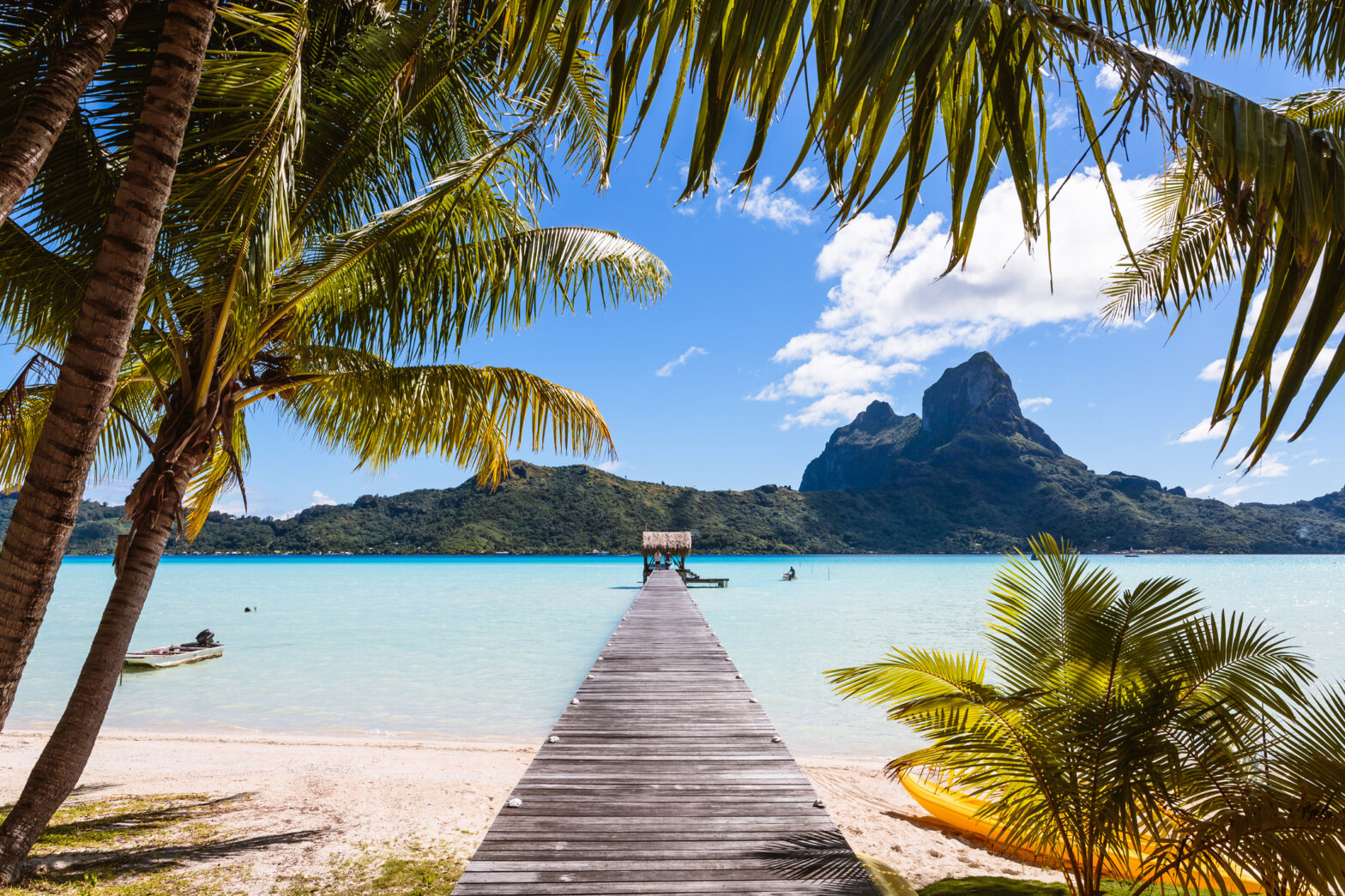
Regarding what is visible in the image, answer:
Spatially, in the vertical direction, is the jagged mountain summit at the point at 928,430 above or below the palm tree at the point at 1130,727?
above

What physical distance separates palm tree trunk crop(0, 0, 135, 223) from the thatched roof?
99.4 ft

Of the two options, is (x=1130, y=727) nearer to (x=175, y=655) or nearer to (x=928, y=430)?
(x=175, y=655)

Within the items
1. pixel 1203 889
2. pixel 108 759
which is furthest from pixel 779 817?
pixel 108 759

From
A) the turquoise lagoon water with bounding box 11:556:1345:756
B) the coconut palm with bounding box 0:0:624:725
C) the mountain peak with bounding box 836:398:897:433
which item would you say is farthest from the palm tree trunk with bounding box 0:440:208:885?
the mountain peak with bounding box 836:398:897:433

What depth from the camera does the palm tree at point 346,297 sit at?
152 inches

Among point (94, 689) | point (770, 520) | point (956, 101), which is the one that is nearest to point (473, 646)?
point (94, 689)

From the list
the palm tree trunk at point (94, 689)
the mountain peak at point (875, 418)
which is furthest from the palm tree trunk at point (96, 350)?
the mountain peak at point (875, 418)

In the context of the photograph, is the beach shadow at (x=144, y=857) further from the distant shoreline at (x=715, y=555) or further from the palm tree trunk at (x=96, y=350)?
the distant shoreline at (x=715, y=555)

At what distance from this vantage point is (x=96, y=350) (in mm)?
2814

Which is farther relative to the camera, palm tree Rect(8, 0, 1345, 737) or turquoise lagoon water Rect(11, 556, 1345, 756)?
turquoise lagoon water Rect(11, 556, 1345, 756)

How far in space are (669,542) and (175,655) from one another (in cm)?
2038

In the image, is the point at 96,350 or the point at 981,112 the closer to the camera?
the point at 981,112

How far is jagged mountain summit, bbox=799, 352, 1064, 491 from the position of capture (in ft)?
386

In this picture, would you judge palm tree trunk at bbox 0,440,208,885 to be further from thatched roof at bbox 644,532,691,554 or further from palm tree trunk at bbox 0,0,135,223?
thatched roof at bbox 644,532,691,554
